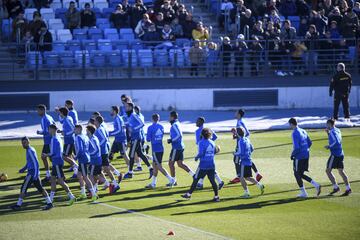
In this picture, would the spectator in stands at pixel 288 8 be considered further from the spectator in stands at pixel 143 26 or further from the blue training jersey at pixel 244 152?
the blue training jersey at pixel 244 152

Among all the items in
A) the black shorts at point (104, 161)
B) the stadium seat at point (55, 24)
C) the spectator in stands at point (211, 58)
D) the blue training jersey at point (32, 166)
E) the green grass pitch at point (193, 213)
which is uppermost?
the stadium seat at point (55, 24)

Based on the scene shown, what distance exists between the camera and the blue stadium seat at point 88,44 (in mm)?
38094

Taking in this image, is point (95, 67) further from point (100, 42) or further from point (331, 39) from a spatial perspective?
point (331, 39)

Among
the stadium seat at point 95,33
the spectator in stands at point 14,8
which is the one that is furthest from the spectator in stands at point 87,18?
the spectator in stands at point 14,8

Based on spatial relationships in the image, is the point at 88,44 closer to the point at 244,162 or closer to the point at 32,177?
the point at 244,162

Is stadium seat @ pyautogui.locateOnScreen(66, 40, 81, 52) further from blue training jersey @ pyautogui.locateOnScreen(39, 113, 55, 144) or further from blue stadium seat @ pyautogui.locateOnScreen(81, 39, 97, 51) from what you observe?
blue training jersey @ pyautogui.locateOnScreen(39, 113, 55, 144)

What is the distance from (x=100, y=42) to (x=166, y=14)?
3.12 m

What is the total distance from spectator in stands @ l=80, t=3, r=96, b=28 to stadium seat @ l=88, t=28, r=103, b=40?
349 millimetres

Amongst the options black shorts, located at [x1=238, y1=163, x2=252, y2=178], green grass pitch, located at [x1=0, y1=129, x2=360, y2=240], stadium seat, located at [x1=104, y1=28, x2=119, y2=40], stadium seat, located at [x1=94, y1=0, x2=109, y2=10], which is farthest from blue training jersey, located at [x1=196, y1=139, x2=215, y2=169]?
stadium seat, located at [x1=94, y1=0, x2=109, y2=10]

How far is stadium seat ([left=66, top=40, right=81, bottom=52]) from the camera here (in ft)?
124

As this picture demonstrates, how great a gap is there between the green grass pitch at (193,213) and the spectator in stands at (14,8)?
1369 centimetres

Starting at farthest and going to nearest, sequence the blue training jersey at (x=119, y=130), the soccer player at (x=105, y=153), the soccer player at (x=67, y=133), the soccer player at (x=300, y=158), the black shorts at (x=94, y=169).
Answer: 1. the soccer player at (x=67, y=133)
2. the blue training jersey at (x=119, y=130)
3. the soccer player at (x=105, y=153)
4. the black shorts at (x=94, y=169)
5. the soccer player at (x=300, y=158)

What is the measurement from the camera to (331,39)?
3872 centimetres

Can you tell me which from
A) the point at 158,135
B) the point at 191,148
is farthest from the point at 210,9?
the point at 158,135
